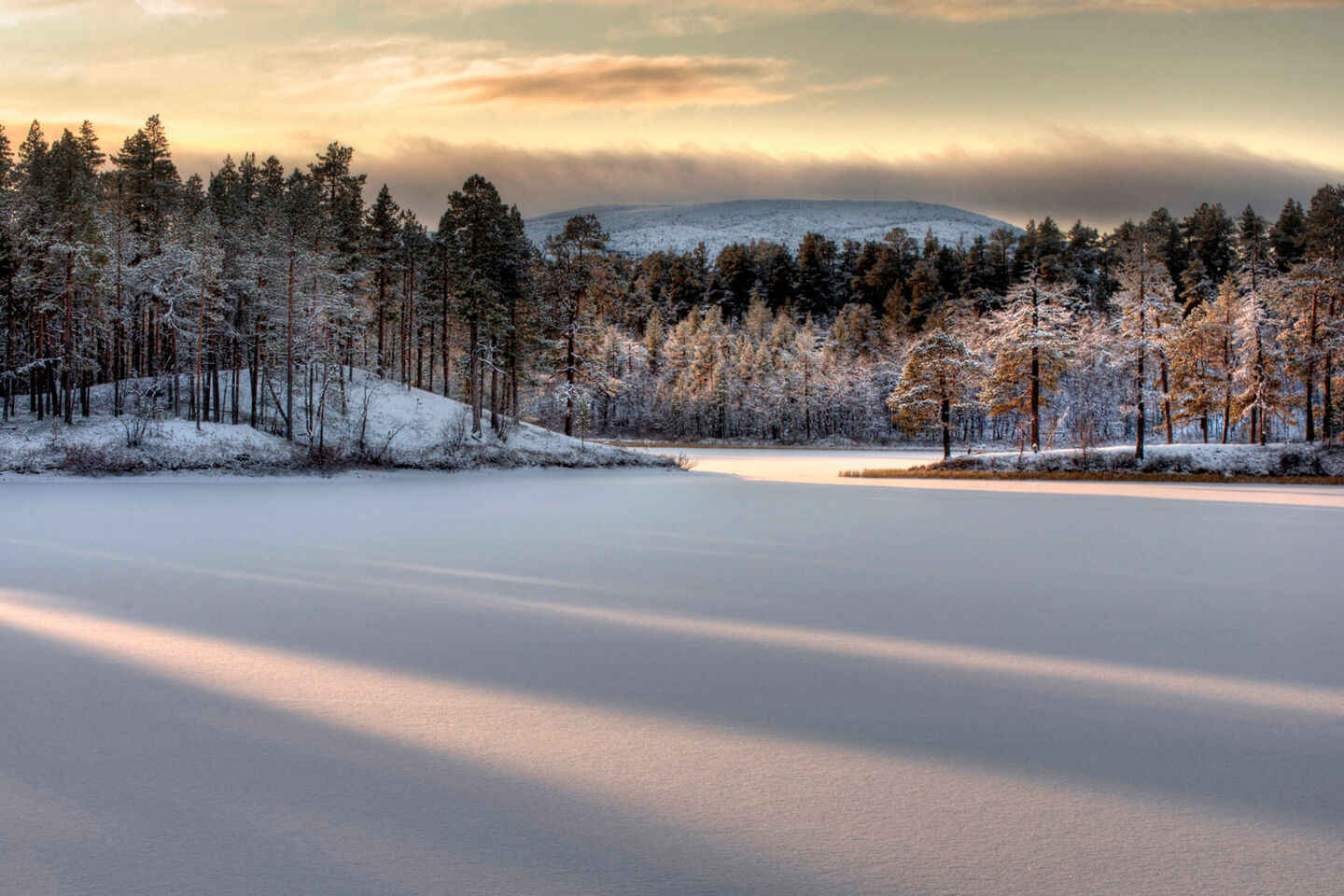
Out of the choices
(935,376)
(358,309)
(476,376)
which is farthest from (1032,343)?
(358,309)

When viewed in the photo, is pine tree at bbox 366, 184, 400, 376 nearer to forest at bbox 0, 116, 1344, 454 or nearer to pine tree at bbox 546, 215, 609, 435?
forest at bbox 0, 116, 1344, 454

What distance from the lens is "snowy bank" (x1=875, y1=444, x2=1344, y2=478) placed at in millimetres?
37906

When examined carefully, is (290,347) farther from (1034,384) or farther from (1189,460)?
(1189,460)

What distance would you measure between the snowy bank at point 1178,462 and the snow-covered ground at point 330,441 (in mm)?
16250

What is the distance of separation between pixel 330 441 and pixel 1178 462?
3952 centimetres

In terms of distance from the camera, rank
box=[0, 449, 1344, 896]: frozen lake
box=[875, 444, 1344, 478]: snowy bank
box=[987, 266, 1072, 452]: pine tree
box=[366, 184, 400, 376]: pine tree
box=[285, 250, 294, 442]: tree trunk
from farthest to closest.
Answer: box=[366, 184, 400, 376]: pine tree < box=[987, 266, 1072, 452]: pine tree < box=[285, 250, 294, 442]: tree trunk < box=[875, 444, 1344, 478]: snowy bank < box=[0, 449, 1344, 896]: frozen lake

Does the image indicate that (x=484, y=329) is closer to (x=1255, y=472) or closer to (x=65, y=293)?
(x=65, y=293)

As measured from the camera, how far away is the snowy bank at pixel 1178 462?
37.9 meters

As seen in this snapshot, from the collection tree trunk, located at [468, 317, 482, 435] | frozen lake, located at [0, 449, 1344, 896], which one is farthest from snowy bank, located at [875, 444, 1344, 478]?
frozen lake, located at [0, 449, 1344, 896]

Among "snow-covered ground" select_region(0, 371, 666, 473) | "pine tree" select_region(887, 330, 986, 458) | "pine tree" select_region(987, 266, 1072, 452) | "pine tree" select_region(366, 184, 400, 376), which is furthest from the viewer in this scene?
"pine tree" select_region(366, 184, 400, 376)

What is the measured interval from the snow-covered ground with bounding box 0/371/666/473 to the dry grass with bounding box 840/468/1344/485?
1208 centimetres

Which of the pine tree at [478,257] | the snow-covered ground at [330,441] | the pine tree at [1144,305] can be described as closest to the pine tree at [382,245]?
the snow-covered ground at [330,441]

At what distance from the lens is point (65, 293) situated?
3922 centimetres

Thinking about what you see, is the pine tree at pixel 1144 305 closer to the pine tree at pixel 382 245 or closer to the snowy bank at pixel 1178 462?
the snowy bank at pixel 1178 462
